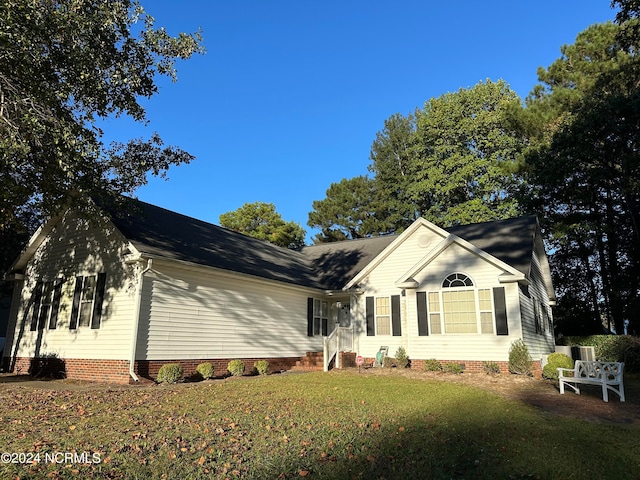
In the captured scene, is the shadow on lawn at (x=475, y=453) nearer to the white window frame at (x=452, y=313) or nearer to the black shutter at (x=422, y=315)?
the white window frame at (x=452, y=313)

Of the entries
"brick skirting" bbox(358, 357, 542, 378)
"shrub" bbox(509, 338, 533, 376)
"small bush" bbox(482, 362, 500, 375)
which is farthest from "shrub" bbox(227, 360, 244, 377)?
"shrub" bbox(509, 338, 533, 376)

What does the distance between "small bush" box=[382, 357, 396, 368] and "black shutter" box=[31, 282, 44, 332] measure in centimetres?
1258

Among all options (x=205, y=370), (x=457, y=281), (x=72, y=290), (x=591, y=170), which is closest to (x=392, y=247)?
(x=457, y=281)

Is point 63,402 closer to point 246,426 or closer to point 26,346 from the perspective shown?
point 246,426

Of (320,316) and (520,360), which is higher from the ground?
(320,316)

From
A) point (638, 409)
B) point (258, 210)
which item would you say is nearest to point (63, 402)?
point (638, 409)

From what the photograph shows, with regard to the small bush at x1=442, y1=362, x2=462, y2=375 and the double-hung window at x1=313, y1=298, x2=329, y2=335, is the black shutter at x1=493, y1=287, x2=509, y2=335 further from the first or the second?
the double-hung window at x1=313, y1=298, x2=329, y2=335

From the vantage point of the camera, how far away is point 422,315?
15.3 m

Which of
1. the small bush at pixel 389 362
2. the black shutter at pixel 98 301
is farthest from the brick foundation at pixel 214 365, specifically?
the small bush at pixel 389 362

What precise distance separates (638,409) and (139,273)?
12.5m

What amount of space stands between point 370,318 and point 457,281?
3.86 meters

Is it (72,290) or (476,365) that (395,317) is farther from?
(72,290)

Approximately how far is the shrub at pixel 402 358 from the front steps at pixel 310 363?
308cm

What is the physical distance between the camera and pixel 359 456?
5.11 metres
